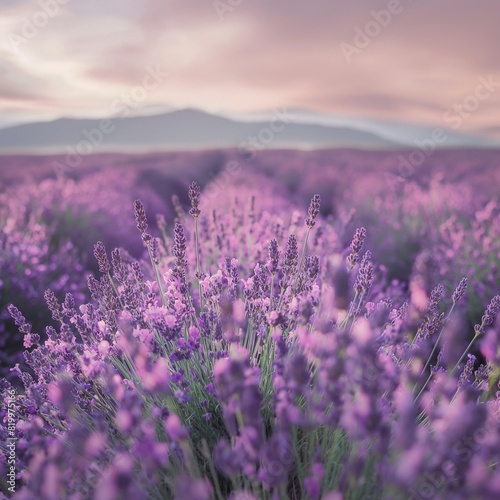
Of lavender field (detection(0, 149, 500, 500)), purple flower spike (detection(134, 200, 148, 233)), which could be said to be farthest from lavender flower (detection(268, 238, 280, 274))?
purple flower spike (detection(134, 200, 148, 233))

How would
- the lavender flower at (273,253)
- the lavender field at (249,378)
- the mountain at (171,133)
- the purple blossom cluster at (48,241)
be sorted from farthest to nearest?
1. the mountain at (171,133)
2. the purple blossom cluster at (48,241)
3. the lavender flower at (273,253)
4. the lavender field at (249,378)

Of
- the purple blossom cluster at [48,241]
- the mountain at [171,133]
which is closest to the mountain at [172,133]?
the mountain at [171,133]

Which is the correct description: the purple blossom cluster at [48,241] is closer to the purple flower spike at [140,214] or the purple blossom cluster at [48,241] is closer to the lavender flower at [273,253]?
the purple flower spike at [140,214]

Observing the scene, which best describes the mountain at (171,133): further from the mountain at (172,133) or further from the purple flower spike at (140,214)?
the purple flower spike at (140,214)

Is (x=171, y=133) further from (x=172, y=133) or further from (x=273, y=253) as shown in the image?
(x=273, y=253)

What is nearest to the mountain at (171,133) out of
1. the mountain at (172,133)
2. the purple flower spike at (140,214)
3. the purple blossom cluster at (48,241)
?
the mountain at (172,133)

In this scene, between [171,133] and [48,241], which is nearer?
[48,241]

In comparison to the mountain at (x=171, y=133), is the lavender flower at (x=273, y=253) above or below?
below

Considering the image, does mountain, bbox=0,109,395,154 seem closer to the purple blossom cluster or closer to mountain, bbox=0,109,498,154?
mountain, bbox=0,109,498,154

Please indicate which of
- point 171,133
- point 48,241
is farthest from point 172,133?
point 48,241

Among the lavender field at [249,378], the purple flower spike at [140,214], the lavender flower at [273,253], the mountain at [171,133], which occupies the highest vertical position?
the mountain at [171,133]

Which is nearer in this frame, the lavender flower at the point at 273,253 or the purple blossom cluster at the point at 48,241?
the lavender flower at the point at 273,253

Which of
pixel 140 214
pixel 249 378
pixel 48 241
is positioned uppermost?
pixel 140 214

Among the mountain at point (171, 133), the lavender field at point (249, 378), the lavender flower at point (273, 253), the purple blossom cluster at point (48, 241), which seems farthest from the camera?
the mountain at point (171, 133)
